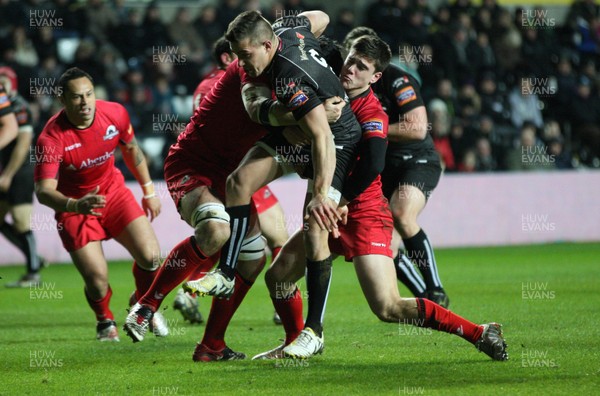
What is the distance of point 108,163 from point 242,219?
2329 mm

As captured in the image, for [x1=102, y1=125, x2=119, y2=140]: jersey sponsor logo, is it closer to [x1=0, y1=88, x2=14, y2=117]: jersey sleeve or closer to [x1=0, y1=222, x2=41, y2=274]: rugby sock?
[x1=0, y1=88, x2=14, y2=117]: jersey sleeve

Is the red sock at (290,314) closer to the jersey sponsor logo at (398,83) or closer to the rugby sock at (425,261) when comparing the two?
the rugby sock at (425,261)

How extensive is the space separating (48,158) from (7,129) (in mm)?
4084

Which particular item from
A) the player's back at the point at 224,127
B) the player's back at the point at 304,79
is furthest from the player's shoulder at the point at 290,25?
the player's back at the point at 224,127

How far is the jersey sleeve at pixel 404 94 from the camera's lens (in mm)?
8719

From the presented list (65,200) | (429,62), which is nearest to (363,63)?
(65,200)

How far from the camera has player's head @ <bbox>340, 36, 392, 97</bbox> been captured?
655 cm

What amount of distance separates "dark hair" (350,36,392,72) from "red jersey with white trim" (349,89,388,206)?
23 cm

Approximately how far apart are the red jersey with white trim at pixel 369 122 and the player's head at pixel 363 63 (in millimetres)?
91

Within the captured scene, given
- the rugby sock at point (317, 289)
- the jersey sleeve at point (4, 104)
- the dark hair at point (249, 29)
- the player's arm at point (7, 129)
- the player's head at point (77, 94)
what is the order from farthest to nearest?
1. the player's arm at point (7, 129)
2. the jersey sleeve at point (4, 104)
3. the player's head at point (77, 94)
4. the rugby sock at point (317, 289)
5. the dark hair at point (249, 29)

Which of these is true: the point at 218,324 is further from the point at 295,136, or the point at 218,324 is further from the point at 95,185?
the point at 95,185

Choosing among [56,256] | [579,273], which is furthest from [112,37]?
[579,273]

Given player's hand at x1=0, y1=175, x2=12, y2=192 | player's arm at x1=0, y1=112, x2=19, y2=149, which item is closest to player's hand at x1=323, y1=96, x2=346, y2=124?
player's arm at x1=0, y1=112, x2=19, y2=149

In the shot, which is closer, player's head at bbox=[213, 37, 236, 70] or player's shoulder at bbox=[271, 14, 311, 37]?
player's shoulder at bbox=[271, 14, 311, 37]
